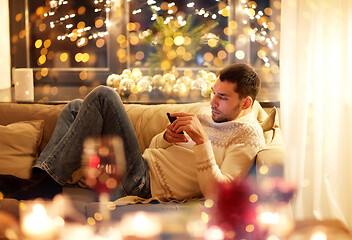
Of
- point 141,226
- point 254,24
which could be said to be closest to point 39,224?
point 141,226

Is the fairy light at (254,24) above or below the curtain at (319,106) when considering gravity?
above

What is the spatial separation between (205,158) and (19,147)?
947mm

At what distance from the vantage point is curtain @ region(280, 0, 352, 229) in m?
1.93

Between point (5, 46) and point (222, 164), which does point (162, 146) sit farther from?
point (5, 46)

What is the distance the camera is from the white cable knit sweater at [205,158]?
1.68m

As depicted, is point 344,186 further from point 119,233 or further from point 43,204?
point 43,204

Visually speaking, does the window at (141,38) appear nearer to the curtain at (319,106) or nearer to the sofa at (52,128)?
the sofa at (52,128)

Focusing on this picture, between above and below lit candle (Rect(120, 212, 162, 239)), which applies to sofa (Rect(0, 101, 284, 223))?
above

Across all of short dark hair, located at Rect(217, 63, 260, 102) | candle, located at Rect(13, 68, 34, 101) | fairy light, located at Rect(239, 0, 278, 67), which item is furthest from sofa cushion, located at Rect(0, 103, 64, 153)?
fairy light, located at Rect(239, 0, 278, 67)

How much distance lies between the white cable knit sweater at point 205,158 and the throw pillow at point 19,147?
0.56 metres

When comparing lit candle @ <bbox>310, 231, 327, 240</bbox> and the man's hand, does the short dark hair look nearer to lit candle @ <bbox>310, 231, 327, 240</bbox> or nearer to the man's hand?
the man's hand

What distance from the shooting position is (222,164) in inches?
68.7

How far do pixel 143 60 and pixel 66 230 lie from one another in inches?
64.6

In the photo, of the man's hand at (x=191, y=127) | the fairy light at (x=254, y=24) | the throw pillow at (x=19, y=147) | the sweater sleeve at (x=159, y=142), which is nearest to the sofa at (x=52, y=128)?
the throw pillow at (x=19, y=147)
